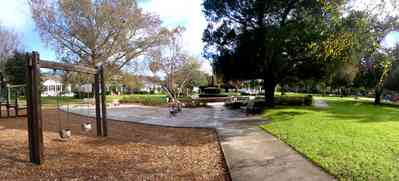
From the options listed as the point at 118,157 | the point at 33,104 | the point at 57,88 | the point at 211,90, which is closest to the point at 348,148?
the point at 118,157

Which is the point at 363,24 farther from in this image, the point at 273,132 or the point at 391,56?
the point at 273,132

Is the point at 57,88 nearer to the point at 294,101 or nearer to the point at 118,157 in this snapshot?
the point at 118,157

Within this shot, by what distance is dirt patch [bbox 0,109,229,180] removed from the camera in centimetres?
486

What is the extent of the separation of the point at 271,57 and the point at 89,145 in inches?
439

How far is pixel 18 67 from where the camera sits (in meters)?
34.5

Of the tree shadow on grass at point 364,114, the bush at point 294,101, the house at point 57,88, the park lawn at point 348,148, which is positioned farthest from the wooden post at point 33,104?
the bush at point 294,101

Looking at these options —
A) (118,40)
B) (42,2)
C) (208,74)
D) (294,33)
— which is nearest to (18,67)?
(42,2)

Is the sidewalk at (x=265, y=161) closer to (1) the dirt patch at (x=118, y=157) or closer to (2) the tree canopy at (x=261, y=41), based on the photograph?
(1) the dirt patch at (x=118, y=157)

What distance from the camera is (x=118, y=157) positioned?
612cm

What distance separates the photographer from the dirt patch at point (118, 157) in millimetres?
4863

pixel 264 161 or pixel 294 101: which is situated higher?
pixel 294 101

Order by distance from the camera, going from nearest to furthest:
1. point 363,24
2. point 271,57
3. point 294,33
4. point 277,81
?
1. point 363,24
2. point 294,33
3. point 271,57
4. point 277,81

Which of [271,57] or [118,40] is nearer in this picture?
[271,57]

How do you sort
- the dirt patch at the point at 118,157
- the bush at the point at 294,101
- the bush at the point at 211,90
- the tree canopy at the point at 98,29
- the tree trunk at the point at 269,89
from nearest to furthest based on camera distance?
the dirt patch at the point at 118,157 < the tree trunk at the point at 269,89 < the bush at the point at 294,101 < the tree canopy at the point at 98,29 < the bush at the point at 211,90
